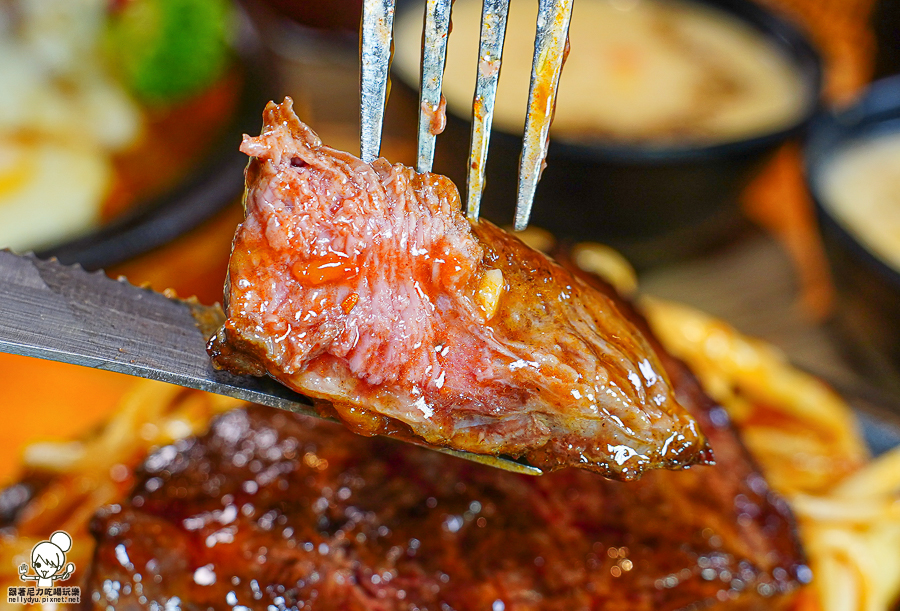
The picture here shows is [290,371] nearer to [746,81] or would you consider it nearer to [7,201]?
[7,201]

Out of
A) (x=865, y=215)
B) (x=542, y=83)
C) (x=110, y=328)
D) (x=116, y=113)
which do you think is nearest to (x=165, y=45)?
(x=116, y=113)

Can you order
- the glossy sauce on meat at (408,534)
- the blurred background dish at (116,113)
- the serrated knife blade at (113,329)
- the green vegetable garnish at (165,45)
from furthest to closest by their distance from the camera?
the green vegetable garnish at (165,45) → the blurred background dish at (116,113) → the glossy sauce on meat at (408,534) → the serrated knife blade at (113,329)

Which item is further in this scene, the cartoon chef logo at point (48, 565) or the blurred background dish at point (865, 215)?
the blurred background dish at point (865, 215)

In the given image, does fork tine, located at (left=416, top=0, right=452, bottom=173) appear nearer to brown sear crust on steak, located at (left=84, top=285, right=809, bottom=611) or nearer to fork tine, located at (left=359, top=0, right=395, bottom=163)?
fork tine, located at (left=359, top=0, right=395, bottom=163)

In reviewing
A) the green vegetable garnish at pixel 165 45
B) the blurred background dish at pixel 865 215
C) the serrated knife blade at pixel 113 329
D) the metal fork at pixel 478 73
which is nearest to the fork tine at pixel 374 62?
the metal fork at pixel 478 73

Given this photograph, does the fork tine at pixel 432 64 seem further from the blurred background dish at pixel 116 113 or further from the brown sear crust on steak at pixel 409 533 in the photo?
the blurred background dish at pixel 116 113

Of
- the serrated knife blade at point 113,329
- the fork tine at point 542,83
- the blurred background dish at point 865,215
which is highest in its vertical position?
the fork tine at point 542,83

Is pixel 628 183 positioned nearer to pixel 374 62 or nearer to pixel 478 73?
pixel 478 73
